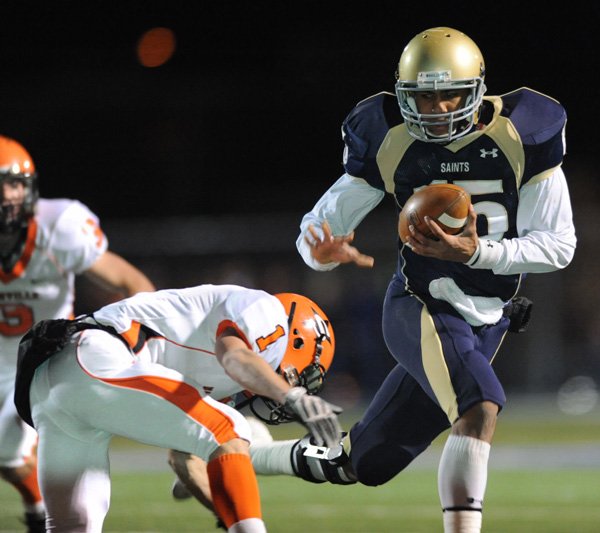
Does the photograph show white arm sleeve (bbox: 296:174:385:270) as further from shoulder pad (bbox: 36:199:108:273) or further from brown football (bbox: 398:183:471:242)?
shoulder pad (bbox: 36:199:108:273)

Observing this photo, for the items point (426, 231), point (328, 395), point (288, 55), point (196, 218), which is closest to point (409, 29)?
point (288, 55)

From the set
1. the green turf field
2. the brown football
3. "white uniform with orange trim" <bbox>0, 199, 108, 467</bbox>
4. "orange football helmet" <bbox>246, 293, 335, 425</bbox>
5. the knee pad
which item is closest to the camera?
the brown football

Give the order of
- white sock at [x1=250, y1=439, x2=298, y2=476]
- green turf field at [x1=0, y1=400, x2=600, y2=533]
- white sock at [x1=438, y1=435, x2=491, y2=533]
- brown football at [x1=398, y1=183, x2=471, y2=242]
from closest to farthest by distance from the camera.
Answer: white sock at [x1=438, y1=435, x2=491, y2=533], brown football at [x1=398, y1=183, x2=471, y2=242], white sock at [x1=250, y1=439, x2=298, y2=476], green turf field at [x1=0, y1=400, x2=600, y2=533]

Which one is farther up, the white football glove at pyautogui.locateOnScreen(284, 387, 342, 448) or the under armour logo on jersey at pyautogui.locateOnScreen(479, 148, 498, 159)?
the under armour logo on jersey at pyautogui.locateOnScreen(479, 148, 498, 159)

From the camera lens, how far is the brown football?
3.63 metres

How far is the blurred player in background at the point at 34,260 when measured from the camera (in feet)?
16.0

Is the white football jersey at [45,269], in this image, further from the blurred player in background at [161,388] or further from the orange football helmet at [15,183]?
the blurred player in background at [161,388]

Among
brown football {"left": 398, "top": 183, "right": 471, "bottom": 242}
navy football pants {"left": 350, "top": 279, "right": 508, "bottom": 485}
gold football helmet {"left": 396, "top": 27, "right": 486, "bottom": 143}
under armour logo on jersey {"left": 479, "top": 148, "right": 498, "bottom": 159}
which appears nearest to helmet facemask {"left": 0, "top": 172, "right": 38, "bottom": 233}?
navy football pants {"left": 350, "top": 279, "right": 508, "bottom": 485}

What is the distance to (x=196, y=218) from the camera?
14.6 meters

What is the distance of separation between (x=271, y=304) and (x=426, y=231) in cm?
53

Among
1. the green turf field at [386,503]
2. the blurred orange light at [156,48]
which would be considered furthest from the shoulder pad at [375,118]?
the blurred orange light at [156,48]

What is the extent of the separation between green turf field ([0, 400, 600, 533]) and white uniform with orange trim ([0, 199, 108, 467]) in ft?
2.78

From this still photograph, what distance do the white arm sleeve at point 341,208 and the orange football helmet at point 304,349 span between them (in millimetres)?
248

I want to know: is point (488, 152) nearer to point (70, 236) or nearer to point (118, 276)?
point (118, 276)
